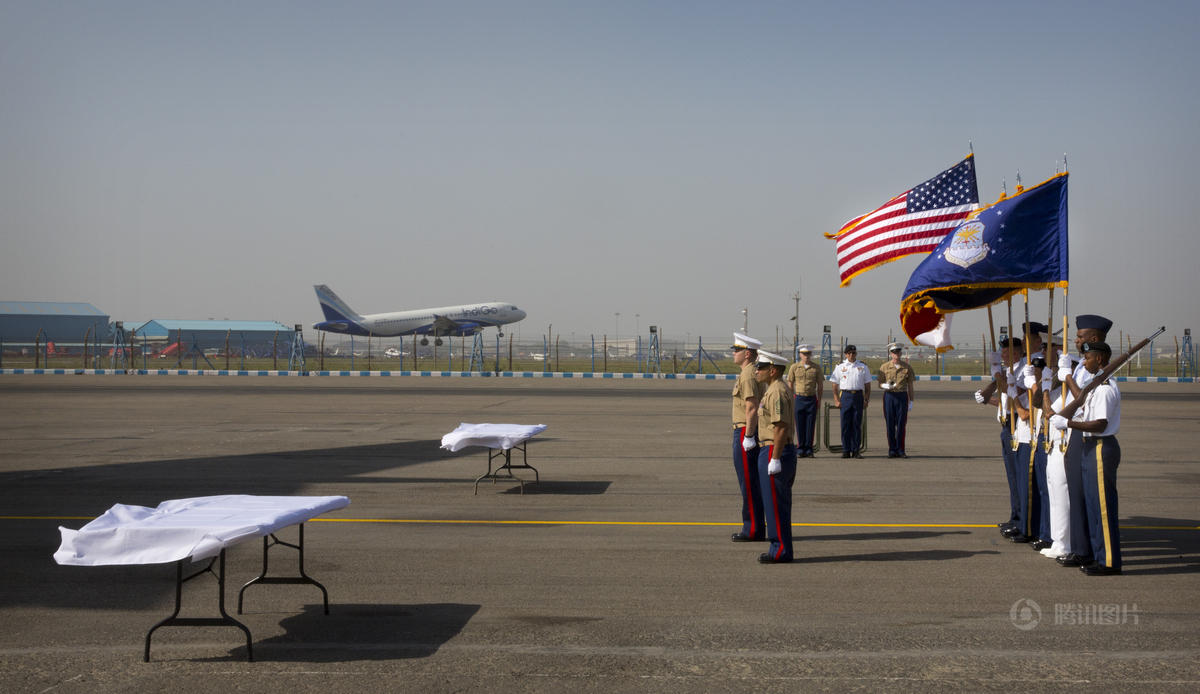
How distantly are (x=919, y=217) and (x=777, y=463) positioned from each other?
4.69 meters

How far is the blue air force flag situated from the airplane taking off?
68.6 metres

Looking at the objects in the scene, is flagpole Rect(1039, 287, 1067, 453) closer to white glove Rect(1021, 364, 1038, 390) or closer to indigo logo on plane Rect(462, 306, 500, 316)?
white glove Rect(1021, 364, 1038, 390)

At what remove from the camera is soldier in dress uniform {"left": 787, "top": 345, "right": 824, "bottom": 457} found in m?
16.0

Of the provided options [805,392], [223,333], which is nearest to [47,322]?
[223,333]

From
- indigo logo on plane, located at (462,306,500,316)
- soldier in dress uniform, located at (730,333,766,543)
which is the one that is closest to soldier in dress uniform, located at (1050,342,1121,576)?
soldier in dress uniform, located at (730,333,766,543)

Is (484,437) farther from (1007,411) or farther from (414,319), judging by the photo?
(414,319)

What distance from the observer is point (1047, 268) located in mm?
9000

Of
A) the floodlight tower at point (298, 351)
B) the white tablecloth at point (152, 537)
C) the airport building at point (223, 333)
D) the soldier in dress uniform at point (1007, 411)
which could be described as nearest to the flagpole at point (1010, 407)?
the soldier in dress uniform at point (1007, 411)

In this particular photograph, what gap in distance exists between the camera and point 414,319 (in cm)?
8000

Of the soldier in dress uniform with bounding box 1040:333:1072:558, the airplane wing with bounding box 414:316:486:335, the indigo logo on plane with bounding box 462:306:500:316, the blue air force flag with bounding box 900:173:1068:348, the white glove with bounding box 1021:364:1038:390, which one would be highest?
the indigo logo on plane with bounding box 462:306:500:316

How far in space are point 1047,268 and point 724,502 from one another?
176 inches

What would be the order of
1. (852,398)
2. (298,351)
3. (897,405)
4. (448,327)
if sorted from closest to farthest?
(897,405) → (852,398) → (298,351) → (448,327)

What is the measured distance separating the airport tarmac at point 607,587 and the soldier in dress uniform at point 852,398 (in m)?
0.49

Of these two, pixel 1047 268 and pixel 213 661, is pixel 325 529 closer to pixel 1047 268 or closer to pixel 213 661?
pixel 213 661
